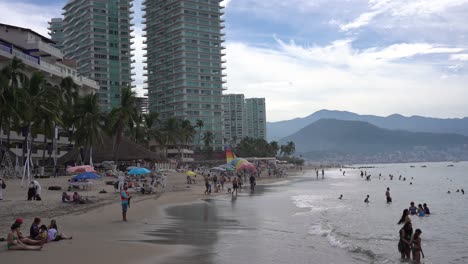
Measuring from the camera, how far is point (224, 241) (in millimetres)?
14695

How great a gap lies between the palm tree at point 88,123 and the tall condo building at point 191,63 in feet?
284

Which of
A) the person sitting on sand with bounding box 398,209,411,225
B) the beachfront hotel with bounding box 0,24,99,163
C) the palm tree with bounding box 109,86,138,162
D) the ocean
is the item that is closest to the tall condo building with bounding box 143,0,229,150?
the beachfront hotel with bounding box 0,24,99,163

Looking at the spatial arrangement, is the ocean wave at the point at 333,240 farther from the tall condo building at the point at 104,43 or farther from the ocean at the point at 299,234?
the tall condo building at the point at 104,43

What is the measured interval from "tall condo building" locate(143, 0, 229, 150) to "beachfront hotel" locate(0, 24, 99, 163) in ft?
210

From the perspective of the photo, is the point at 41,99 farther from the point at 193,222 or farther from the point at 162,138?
the point at 162,138

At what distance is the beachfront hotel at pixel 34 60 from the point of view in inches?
2009

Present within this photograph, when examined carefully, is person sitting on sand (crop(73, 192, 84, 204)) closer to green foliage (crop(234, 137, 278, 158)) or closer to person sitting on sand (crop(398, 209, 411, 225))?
person sitting on sand (crop(398, 209, 411, 225))

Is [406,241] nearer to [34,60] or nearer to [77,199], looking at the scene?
[77,199]

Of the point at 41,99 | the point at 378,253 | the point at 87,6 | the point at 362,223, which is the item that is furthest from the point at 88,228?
the point at 87,6

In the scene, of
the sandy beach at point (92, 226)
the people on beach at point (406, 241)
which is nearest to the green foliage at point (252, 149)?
the sandy beach at point (92, 226)

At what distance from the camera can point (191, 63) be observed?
135000mm

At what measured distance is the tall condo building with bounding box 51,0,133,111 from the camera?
434 ft

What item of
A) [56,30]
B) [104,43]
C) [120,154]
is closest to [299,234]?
[120,154]

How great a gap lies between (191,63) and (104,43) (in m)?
26.5
